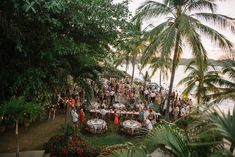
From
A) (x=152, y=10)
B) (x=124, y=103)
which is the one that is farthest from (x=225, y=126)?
(x=124, y=103)

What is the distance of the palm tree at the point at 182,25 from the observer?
485 inches

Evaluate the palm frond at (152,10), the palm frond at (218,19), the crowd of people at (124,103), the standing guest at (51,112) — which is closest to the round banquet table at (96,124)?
the crowd of people at (124,103)

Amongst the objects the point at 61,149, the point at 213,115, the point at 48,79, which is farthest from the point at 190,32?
the point at 213,115

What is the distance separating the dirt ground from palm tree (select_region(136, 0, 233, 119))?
609 centimetres

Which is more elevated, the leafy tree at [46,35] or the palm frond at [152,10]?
the palm frond at [152,10]

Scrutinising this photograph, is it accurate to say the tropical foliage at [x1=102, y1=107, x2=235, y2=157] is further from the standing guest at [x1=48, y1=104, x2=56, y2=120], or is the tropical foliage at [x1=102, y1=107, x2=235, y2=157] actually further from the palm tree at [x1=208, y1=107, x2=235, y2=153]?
the standing guest at [x1=48, y1=104, x2=56, y2=120]

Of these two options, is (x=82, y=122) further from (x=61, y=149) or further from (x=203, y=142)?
(x=203, y=142)

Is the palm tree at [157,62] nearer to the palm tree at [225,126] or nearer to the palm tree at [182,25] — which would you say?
the palm tree at [182,25]

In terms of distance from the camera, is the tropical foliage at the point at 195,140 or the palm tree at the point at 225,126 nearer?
the palm tree at the point at 225,126

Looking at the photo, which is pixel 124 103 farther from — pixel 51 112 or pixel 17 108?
pixel 17 108

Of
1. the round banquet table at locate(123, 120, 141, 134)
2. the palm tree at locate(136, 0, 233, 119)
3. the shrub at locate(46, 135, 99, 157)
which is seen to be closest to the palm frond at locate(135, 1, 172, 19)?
the palm tree at locate(136, 0, 233, 119)

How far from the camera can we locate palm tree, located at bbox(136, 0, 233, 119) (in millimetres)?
12322

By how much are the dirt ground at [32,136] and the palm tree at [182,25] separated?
6095 millimetres

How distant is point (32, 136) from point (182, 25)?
27.4ft
